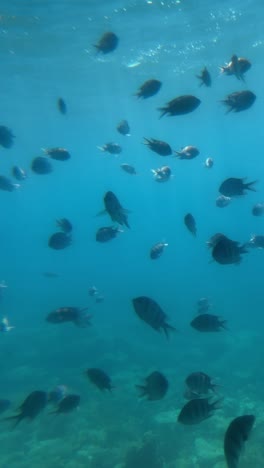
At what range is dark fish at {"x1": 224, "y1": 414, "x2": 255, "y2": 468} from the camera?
321cm

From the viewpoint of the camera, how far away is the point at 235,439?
10.6 feet

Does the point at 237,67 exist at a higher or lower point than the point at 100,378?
higher

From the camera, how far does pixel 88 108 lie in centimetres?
4262

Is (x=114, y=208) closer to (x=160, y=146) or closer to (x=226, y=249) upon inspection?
(x=226, y=249)

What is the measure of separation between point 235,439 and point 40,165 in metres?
8.66

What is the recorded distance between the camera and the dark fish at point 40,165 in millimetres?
10477

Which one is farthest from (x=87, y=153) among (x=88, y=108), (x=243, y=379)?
(x=243, y=379)

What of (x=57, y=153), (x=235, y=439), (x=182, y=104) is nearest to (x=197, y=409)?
(x=235, y=439)

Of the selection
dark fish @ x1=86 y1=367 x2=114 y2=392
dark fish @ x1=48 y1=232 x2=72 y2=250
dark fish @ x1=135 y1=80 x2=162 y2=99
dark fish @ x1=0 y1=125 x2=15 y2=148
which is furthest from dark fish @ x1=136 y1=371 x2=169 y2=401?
dark fish @ x1=0 y1=125 x2=15 y2=148

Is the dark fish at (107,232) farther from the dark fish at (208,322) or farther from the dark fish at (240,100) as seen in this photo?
the dark fish at (240,100)

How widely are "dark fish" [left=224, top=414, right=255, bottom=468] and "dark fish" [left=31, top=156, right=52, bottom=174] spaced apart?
8.57 meters

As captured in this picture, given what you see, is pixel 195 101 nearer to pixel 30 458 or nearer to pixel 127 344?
pixel 30 458

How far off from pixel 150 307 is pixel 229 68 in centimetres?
577

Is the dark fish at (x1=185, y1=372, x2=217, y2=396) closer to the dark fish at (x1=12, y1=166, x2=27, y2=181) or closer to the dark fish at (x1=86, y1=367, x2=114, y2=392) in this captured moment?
the dark fish at (x1=86, y1=367, x2=114, y2=392)
